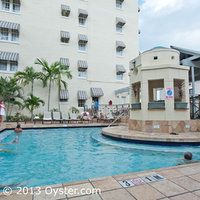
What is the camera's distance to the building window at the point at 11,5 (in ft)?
66.3

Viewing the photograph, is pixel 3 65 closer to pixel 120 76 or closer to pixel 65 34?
pixel 65 34

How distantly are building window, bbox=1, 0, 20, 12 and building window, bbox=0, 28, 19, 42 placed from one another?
2.36m

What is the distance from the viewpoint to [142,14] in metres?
29.8

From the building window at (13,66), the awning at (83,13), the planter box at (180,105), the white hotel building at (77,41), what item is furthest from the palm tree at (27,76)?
the planter box at (180,105)

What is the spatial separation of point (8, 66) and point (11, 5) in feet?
22.6

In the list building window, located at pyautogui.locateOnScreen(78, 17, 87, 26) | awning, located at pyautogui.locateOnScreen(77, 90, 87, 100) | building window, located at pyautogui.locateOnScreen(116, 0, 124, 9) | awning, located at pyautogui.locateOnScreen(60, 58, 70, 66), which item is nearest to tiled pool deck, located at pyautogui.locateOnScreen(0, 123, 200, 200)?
awning, located at pyautogui.locateOnScreen(77, 90, 87, 100)

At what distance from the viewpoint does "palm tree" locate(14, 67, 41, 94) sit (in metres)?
19.0

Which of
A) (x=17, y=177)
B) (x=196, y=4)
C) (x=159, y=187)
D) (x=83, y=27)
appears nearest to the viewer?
(x=159, y=187)

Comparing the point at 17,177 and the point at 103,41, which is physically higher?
the point at 103,41

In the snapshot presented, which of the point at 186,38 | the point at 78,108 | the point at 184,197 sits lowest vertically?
the point at 184,197

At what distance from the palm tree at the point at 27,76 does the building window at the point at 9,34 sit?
3.74 m

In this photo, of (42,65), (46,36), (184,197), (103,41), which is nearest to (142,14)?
(103,41)

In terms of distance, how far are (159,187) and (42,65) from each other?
1948 centimetres

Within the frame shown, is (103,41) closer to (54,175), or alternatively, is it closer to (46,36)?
(46,36)
